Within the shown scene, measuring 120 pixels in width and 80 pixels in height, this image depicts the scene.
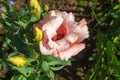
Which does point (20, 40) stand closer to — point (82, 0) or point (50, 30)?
point (50, 30)

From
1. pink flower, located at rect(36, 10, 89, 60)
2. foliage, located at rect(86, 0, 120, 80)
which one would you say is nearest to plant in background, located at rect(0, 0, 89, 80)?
pink flower, located at rect(36, 10, 89, 60)

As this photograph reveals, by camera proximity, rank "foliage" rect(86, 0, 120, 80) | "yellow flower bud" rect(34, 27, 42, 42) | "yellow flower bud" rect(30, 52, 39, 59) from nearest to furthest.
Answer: "yellow flower bud" rect(34, 27, 42, 42)
"yellow flower bud" rect(30, 52, 39, 59)
"foliage" rect(86, 0, 120, 80)

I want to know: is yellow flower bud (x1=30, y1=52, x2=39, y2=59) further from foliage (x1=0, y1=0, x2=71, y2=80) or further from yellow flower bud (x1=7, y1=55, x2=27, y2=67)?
yellow flower bud (x1=7, y1=55, x2=27, y2=67)

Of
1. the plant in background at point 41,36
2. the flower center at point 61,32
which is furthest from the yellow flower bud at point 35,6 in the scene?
the flower center at point 61,32

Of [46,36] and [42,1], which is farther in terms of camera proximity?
[42,1]

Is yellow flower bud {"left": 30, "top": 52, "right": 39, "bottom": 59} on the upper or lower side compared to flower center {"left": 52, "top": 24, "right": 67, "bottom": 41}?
lower

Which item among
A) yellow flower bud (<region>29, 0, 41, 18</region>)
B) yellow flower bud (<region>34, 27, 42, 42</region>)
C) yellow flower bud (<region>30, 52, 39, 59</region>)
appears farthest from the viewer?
yellow flower bud (<region>30, 52, 39, 59</region>)

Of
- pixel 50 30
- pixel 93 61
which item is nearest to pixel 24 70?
pixel 50 30

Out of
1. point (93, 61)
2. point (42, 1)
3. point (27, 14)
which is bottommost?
point (93, 61)

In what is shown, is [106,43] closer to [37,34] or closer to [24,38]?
[24,38]
